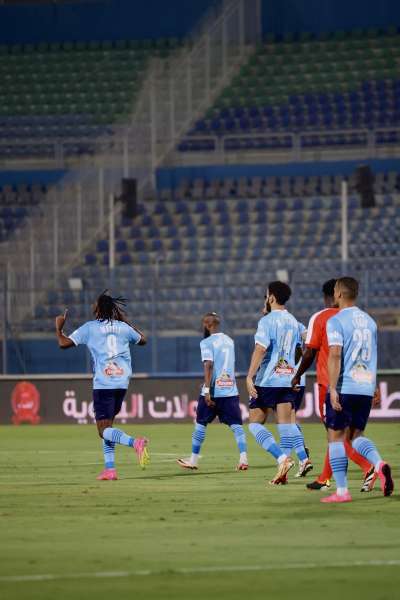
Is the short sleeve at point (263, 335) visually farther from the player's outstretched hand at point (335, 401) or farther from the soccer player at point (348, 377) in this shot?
the player's outstretched hand at point (335, 401)

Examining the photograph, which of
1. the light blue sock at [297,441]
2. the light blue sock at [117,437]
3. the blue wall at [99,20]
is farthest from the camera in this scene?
the blue wall at [99,20]

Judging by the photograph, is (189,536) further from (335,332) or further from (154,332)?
(154,332)

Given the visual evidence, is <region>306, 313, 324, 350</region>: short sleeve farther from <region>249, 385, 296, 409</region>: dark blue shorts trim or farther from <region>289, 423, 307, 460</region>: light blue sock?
<region>289, 423, 307, 460</region>: light blue sock

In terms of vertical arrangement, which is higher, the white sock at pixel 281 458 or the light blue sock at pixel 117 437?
the light blue sock at pixel 117 437

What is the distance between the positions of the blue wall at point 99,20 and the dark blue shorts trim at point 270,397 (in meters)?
32.7

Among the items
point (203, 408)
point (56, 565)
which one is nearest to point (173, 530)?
point (56, 565)

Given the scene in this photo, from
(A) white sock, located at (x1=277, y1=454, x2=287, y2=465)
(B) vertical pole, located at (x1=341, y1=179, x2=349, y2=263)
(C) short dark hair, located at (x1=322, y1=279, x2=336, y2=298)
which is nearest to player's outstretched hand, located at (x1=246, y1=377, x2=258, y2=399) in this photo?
(A) white sock, located at (x1=277, y1=454, x2=287, y2=465)

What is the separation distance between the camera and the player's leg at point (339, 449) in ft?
40.8

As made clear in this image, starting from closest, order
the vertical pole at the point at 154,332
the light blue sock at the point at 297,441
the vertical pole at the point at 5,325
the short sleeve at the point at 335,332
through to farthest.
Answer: the short sleeve at the point at 335,332 < the light blue sock at the point at 297,441 < the vertical pole at the point at 154,332 < the vertical pole at the point at 5,325

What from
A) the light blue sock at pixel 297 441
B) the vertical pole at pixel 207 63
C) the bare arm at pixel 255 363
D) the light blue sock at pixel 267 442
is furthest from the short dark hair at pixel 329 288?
the vertical pole at pixel 207 63

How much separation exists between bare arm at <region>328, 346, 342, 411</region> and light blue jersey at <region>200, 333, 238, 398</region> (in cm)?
512

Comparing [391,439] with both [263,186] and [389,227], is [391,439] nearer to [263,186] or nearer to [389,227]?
[389,227]

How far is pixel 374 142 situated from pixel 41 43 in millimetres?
13624

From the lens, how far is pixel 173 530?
34.3ft
